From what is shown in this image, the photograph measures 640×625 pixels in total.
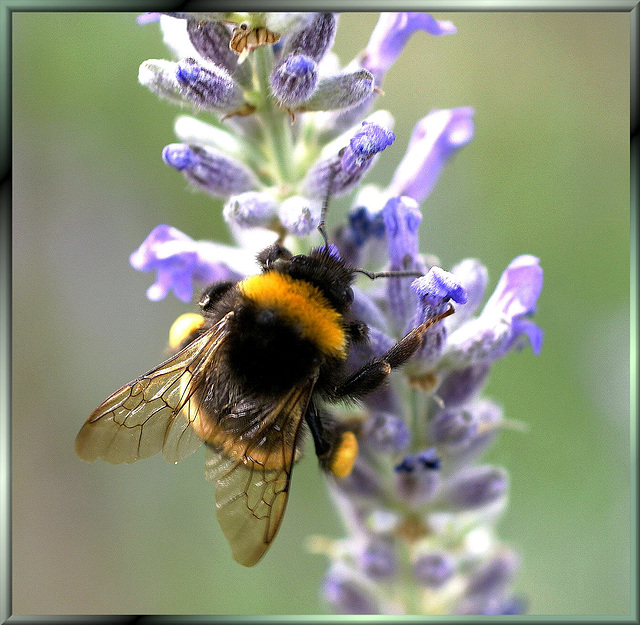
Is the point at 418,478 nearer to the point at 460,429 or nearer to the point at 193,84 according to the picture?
the point at 460,429

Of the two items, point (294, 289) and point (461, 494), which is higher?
point (294, 289)

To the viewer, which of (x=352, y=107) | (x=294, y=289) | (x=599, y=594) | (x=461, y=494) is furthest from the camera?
(x=599, y=594)

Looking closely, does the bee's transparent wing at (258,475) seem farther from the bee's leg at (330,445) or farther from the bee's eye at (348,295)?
the bee's eye at (348,295)

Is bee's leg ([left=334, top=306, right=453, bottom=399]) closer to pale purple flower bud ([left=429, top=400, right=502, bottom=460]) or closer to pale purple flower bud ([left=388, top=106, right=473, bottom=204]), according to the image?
pale purple flower bud ([left=429, top=400, right=502, bottom=460])

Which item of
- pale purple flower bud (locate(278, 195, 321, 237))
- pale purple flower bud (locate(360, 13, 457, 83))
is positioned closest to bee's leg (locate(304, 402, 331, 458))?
pale purple flower bud (locate(278, 195, 321, 237))

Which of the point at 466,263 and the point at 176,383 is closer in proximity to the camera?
the point at 176,383

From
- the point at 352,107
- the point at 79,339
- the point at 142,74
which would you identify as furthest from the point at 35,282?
the point at 352,107

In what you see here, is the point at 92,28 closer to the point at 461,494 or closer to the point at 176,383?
the point at 176,383

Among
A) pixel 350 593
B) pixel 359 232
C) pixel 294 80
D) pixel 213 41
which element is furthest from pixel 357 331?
pixel 350 593
